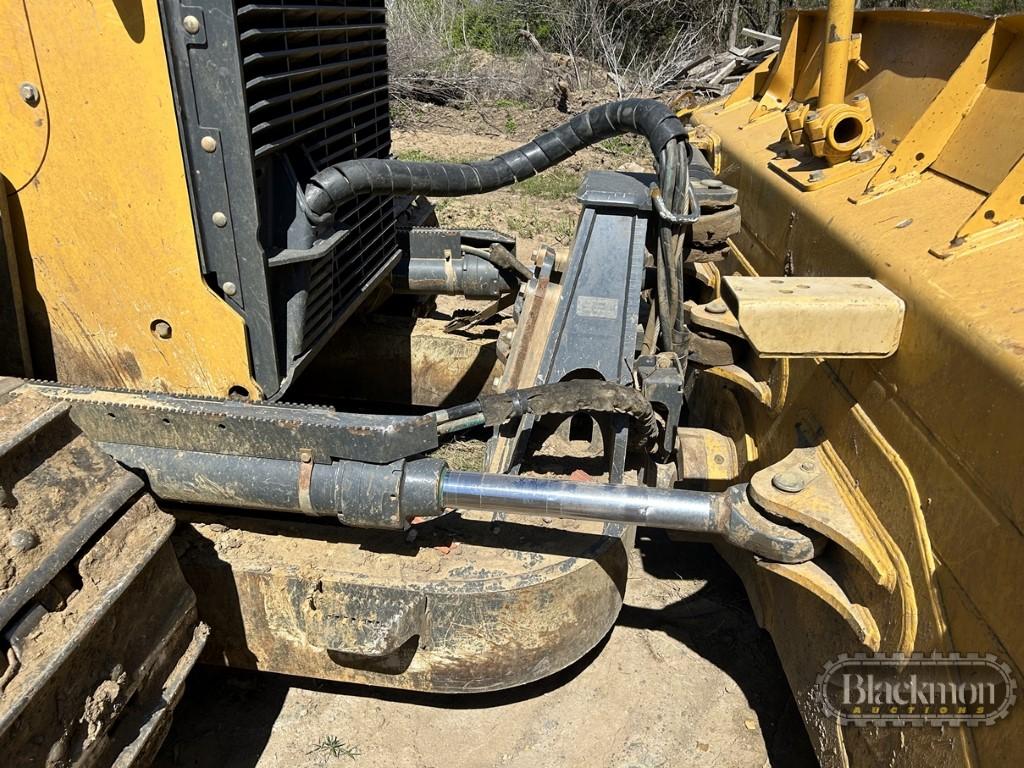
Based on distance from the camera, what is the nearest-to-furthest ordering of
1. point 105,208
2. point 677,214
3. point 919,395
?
point 919,395
point 105,208
point 677,214

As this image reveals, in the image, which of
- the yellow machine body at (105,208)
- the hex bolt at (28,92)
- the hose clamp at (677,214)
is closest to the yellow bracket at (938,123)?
the hose clamp at (677,214)

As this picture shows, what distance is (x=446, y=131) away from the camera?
1097 cm

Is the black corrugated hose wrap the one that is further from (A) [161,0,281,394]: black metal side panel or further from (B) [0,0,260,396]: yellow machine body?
(B) [0,0,260,396]: yellow machine body

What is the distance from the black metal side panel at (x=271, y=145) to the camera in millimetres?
1734

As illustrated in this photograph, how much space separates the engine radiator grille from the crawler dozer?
19mm

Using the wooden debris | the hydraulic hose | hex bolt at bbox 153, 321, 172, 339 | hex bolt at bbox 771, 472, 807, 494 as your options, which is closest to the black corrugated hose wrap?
the hydraulic hose

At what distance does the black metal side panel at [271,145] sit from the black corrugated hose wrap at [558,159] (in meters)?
0.11

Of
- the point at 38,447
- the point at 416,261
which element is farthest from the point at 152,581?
the point at 416,261

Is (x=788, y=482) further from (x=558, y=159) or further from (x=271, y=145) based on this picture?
(x=558, y=159)

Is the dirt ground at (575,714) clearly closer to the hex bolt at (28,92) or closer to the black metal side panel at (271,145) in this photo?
the black metal side panel at (271,145)

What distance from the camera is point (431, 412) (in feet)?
6.90

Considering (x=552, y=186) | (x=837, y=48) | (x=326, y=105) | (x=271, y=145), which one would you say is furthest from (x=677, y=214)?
(x=552, y=186)

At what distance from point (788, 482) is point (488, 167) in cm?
160

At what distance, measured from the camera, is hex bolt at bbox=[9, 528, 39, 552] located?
138 centimetres
